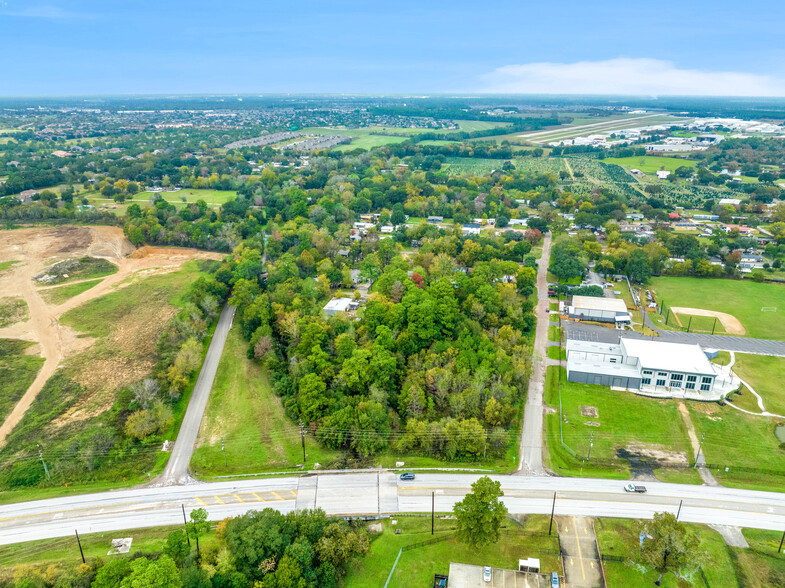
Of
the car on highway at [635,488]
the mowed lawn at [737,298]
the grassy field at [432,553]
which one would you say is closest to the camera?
the grassy field at [432,553]

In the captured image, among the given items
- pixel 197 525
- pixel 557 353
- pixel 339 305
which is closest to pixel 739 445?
pixel 557 353

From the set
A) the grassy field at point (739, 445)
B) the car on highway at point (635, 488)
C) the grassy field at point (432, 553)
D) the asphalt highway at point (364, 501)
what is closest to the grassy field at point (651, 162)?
the grassy field at point (739, 445)

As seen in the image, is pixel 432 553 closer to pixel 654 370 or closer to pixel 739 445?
pixel 739 445

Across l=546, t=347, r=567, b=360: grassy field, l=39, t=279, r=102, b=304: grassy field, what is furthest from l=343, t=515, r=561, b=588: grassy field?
l=39, t=279, r=102, b=304: grassy field

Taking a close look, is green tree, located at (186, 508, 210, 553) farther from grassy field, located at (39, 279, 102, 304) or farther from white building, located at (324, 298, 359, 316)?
grassy field, located at (39, 279, 102, 304)

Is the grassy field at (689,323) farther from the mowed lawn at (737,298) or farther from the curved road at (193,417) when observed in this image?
the curved road at (193,417)

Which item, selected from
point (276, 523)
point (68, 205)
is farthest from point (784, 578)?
point (68, 205)
